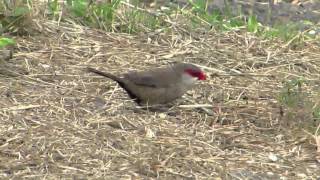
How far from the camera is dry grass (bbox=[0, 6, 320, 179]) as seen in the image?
16.1 ft

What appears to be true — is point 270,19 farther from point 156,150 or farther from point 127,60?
point 156,150

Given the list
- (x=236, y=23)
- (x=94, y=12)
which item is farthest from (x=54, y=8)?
(x=236, y=23)

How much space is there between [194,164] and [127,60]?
193 cm

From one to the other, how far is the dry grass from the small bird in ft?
0.36

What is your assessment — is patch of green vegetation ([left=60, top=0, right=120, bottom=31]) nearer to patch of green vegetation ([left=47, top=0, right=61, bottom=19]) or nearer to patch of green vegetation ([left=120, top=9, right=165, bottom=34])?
patch of green vegetation ([left=47, top=0, right=61, bottom=19])

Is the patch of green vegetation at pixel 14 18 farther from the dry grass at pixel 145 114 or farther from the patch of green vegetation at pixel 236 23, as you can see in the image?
the patch of green vegetation at pixel 236 23

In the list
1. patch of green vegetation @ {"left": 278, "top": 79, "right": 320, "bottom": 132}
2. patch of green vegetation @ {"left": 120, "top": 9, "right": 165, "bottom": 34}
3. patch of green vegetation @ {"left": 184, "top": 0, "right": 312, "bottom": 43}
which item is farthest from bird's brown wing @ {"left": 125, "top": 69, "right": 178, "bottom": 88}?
patch of green vegetation @ {"left": 184, "top": 0, "right": 312, "bottom": 43}

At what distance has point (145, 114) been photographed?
574 cm

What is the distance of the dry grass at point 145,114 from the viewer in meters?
4.91

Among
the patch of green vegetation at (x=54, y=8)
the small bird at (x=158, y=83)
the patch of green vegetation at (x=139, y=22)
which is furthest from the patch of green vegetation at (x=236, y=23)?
the small bird at (x=158, y=83)

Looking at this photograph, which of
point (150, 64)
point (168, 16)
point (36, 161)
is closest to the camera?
point (36, 161)

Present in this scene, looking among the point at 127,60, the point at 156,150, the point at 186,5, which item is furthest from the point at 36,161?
the point at 186,5

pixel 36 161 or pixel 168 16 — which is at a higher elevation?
pixel 168 16

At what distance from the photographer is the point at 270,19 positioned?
8.83 metres
